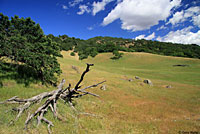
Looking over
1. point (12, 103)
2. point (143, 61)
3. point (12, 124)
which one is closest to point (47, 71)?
point (12, 103)

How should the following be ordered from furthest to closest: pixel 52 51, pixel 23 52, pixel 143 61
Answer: pixel 143 61
pixel 52 51
pixel 23 52

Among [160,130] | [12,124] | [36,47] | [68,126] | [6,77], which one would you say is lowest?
[160,130]

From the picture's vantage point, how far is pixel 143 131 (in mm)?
5828

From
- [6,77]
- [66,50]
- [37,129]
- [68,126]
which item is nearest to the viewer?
[37,129]

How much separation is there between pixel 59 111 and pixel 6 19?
37.5 ft

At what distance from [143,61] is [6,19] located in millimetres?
73997

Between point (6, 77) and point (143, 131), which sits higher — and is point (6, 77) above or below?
above

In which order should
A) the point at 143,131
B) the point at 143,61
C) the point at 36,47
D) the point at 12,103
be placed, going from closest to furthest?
the point at 143,131
the point at 12,103
the point at 36,47
the point at 143,61

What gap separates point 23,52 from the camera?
1009 cm

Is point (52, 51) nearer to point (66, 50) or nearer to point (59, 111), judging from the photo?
point (59, 111)

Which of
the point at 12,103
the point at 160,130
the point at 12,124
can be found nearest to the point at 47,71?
the point at 12,103

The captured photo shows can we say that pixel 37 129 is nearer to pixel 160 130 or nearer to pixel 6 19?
pixel 160 130

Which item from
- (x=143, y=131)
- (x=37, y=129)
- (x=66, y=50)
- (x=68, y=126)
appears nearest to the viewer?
(x=37, y=129)

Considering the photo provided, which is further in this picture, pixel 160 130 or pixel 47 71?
pixel 47 71
